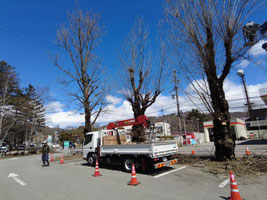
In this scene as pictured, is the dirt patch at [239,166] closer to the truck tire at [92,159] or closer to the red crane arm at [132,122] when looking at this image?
the red crane arm at [132,122]

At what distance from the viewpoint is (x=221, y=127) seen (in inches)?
355

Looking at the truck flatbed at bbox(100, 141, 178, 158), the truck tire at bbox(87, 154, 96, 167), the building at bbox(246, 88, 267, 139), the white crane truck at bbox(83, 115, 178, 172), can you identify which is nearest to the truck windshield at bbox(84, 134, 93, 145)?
the white crane truck at bbox(83, 115, 178, 172)

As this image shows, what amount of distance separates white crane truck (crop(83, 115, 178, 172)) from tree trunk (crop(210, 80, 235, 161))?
7.59 ft

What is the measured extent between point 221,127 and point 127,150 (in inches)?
205

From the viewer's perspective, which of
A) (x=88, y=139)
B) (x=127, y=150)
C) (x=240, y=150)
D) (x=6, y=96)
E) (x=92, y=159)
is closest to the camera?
(x=127, y=150)

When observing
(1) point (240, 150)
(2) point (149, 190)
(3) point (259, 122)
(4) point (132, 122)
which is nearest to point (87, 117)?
(4) point (132, 122)

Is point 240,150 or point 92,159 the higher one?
point 92,159

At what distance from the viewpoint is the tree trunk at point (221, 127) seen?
28.7ft

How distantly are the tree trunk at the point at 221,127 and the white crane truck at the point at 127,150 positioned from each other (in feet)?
7.59

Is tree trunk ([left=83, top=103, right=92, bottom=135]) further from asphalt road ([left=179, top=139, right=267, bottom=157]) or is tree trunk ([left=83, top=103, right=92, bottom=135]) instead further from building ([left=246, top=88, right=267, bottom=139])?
building ([left=246, top=88, right=267, bottom=139])

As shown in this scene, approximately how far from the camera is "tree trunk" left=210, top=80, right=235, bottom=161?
8.74 metres

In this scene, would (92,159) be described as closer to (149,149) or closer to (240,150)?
(149,149)

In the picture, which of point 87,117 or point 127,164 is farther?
point 87,117

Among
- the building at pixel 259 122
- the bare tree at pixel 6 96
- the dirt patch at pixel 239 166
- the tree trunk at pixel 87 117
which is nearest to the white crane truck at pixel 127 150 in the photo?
the dirt patch at pixel 239 166
